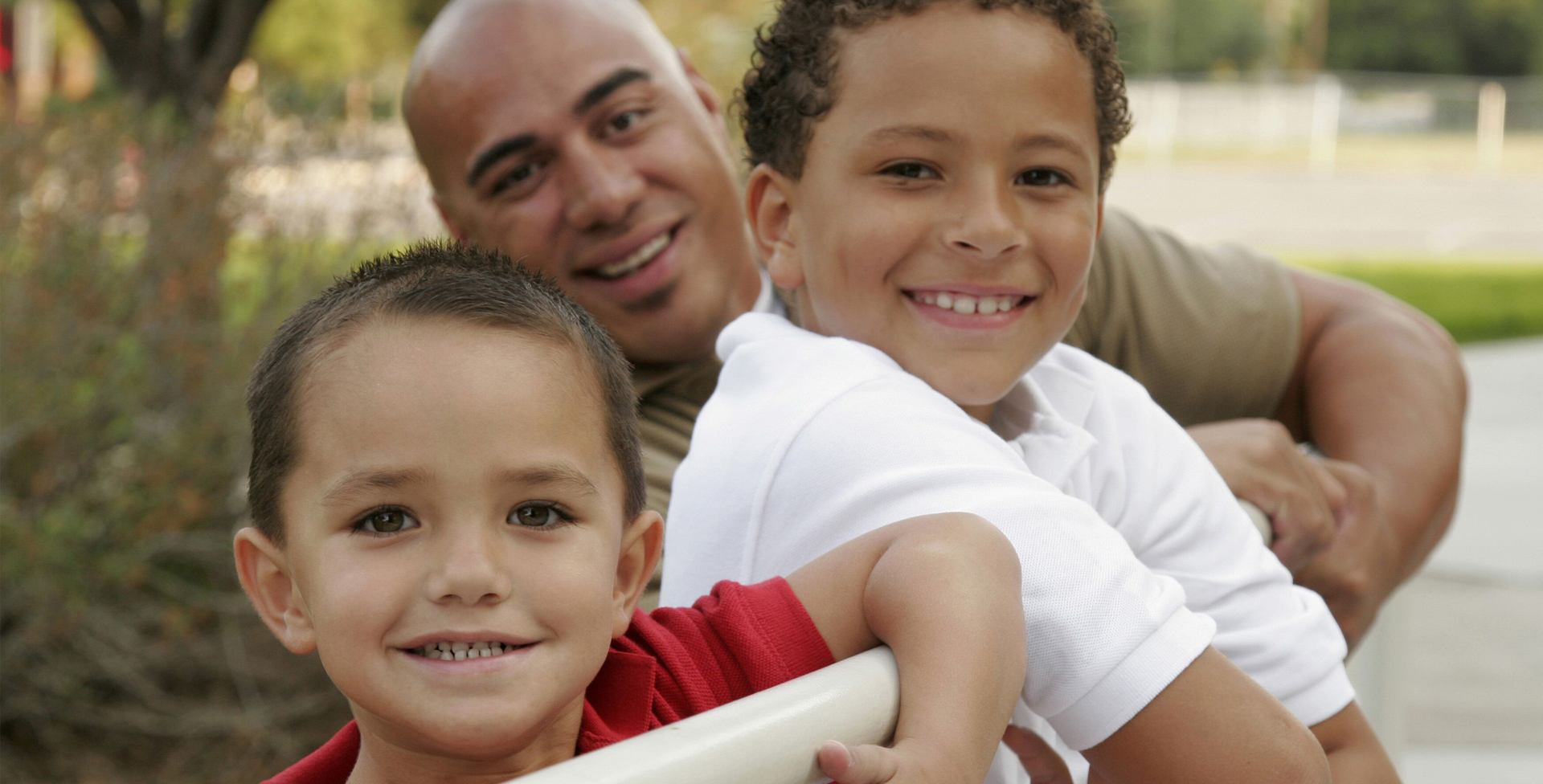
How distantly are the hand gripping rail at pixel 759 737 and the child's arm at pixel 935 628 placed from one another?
27 mm

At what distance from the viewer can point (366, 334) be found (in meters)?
1.15

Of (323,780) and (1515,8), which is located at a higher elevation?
(323,780)

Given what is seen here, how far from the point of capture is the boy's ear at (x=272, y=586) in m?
Result: 1.17

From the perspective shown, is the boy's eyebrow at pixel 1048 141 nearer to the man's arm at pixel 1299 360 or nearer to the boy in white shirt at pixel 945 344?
the boy in white shirt at pixel 945 344

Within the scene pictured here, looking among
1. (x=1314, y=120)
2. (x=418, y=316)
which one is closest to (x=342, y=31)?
(x=418, y=316)

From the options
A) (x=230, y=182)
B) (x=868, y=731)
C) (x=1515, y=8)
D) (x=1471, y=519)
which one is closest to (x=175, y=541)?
(x=230, y=182)

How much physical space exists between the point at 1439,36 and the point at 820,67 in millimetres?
47883

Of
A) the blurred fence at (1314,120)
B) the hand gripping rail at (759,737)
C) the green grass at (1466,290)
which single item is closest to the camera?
the hand gripping rail at (759,737)

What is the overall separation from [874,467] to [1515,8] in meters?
47.9

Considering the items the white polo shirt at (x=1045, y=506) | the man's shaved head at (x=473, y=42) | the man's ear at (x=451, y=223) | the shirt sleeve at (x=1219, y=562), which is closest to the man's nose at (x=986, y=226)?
the white polo shirt at (x=1045, y=506)

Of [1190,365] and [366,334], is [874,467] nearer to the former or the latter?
[366,334]

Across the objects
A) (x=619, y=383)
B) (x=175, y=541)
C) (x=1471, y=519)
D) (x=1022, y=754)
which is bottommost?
(x=1471, y=519)

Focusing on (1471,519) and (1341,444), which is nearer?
(1341,444)

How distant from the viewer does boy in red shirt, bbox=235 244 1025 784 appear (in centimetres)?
109
